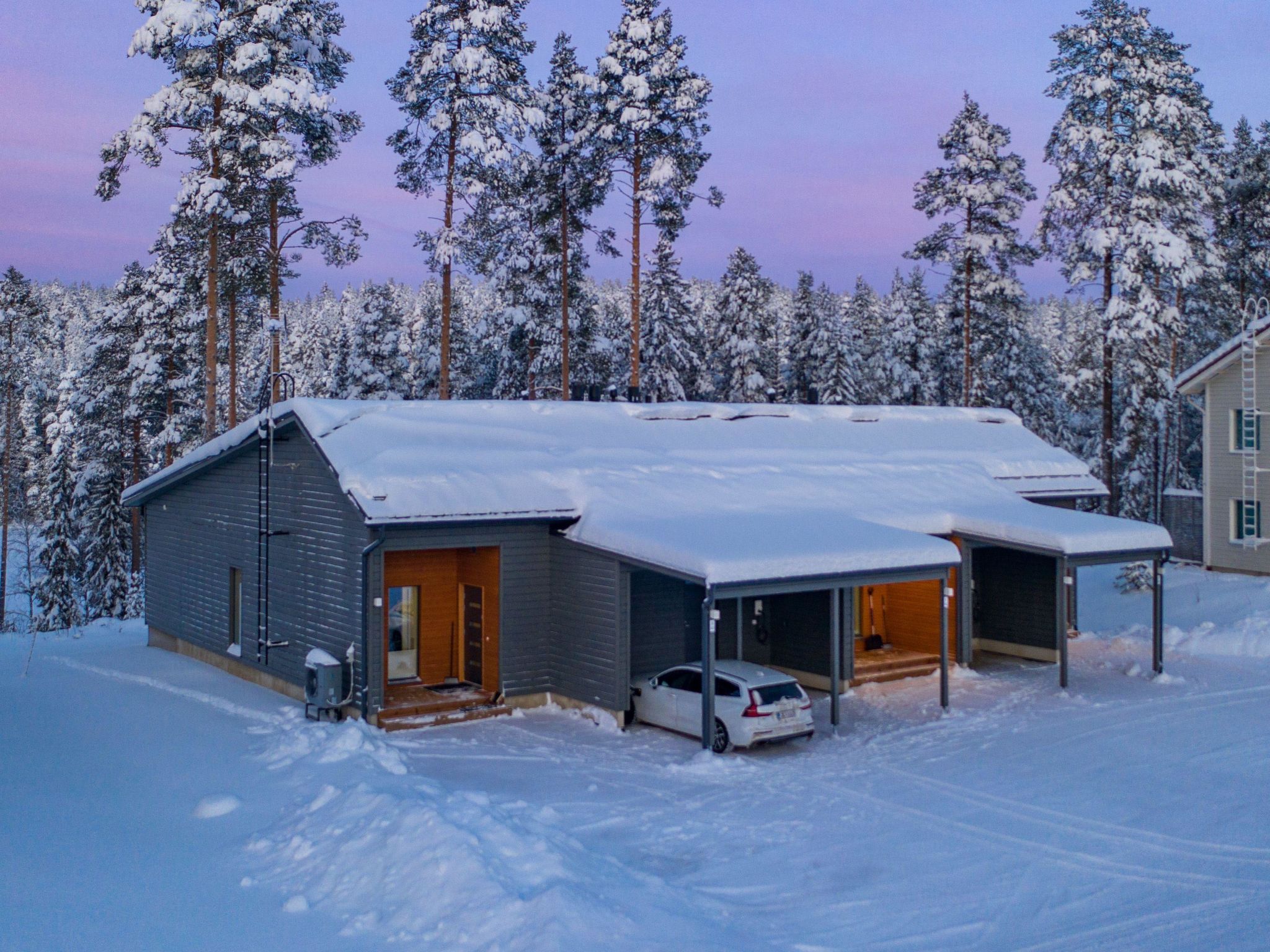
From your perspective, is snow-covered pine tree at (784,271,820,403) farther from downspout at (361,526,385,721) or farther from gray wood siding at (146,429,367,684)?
downspout at (361,526,385,721)

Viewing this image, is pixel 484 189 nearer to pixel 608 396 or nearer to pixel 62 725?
pixel 608 396

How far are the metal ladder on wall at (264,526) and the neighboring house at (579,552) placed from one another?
0.09 m

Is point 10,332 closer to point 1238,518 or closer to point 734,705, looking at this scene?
point 734,705

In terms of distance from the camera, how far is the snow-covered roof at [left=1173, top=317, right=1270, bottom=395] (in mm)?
29062

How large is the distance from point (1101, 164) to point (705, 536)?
21.9 metres

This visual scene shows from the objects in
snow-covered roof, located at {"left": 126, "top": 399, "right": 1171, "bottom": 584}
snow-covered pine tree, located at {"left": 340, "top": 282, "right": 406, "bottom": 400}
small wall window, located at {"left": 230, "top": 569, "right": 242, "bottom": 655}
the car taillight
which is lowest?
the car taillight

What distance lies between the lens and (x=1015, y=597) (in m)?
23.7

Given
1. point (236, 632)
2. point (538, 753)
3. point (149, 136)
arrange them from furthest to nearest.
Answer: point (149, 136), point (236, 632), point (538, 753)

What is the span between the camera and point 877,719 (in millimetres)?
17312

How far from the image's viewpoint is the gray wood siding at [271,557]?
663 inches

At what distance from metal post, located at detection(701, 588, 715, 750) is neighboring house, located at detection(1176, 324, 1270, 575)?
21.6m

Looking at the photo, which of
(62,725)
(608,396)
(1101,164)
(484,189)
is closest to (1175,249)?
(1101,164)

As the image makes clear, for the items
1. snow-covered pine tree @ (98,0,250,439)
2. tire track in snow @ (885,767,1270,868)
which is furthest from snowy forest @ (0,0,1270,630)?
tire track in snow @ (885,767,1270,868)

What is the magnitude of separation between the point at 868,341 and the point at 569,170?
121ft
